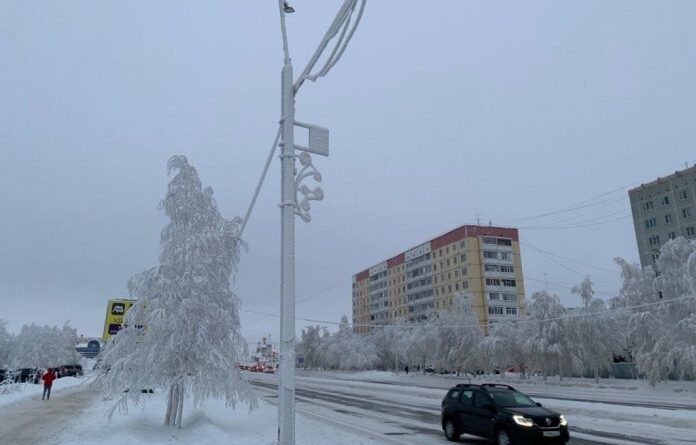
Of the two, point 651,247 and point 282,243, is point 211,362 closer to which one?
point 282,243

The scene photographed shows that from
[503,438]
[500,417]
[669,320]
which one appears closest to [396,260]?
[669,320]

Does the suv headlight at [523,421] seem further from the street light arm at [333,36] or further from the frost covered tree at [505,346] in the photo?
the frost covered tree at [505,346]

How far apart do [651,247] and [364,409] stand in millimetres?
90025

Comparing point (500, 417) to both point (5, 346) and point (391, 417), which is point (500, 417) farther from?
point (5, 346)

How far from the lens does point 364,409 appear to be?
1064 inches

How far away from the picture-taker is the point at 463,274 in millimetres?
107875

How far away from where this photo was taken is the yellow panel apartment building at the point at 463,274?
106188 mm

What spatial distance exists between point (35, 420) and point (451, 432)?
16613mm

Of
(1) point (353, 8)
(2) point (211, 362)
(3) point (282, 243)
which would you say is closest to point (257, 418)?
(2) point (211, 362)

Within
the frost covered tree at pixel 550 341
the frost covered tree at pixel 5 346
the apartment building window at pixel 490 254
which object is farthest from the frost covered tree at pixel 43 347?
the frost covered tree at pixel 550 341

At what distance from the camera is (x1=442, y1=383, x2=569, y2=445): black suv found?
1361 centimetres

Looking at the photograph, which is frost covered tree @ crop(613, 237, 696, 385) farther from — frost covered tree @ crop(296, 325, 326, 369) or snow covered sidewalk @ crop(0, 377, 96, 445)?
frost covered tree @ crop(296, 325, 326, 369)

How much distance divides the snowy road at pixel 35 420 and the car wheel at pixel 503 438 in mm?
12570

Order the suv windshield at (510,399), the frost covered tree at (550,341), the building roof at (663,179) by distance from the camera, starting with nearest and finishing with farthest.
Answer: the suv windshield at (510,399) → the frost covered tree at (550,341) → the building roof at (663,179)
